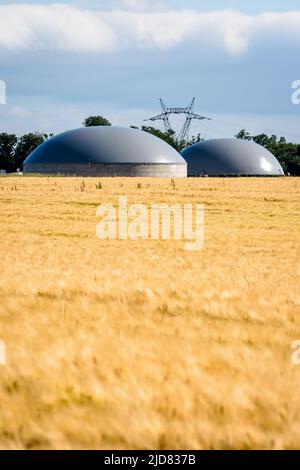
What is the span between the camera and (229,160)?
385ft

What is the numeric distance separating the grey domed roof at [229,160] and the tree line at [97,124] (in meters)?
24.7

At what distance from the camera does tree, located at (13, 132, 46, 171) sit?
136m

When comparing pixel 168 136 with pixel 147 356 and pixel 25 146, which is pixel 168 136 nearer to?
pixel 25 146

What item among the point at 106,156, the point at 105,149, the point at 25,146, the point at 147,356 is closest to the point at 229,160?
the point at 105,149

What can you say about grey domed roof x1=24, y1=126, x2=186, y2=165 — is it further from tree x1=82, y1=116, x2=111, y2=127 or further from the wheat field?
the wheat field

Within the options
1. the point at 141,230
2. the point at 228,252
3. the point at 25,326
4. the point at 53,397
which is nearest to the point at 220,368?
the point at 53,397

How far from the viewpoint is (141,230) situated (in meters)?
23.8

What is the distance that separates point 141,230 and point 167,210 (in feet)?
30.6

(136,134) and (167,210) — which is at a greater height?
(136,134)

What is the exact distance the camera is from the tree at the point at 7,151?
137m

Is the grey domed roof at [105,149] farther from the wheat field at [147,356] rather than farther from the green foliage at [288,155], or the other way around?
the wheat field at [147,356]

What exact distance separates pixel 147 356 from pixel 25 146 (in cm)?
13567
